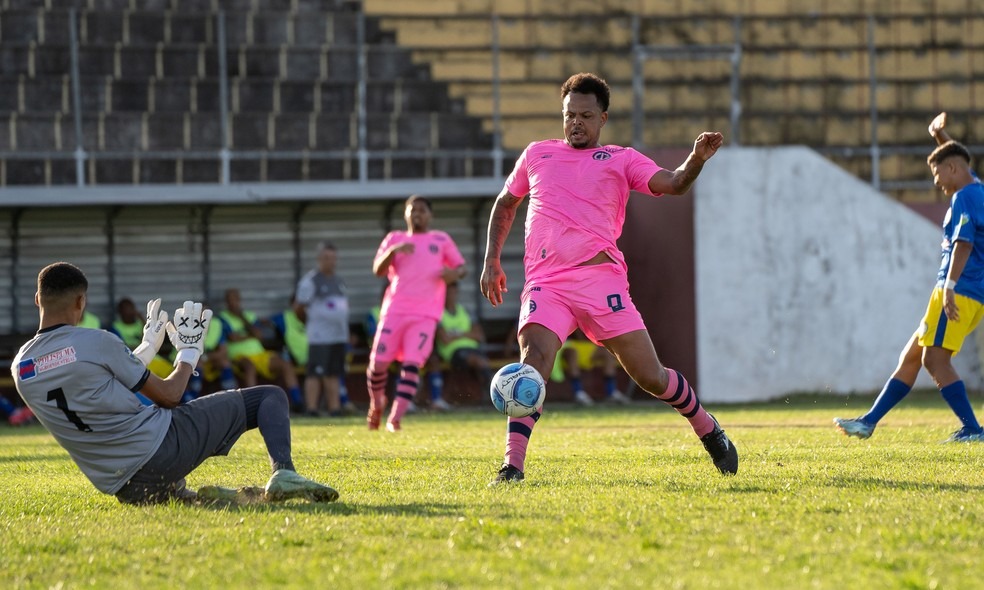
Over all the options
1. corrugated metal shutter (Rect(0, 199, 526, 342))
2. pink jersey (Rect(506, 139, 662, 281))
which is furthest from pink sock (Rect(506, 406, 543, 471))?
corrugated metal shutter (Rect(0, 199, 526, 342))

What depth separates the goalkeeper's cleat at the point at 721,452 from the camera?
25.3 feet

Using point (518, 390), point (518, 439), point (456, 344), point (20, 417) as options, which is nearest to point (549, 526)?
point (518, 390)

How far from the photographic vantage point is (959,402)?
1013 centimetres

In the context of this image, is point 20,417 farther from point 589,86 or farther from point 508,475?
point 589,86

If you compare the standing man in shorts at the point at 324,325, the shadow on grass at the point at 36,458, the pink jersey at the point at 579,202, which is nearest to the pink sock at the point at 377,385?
the shadow on grass at the point at 36,458

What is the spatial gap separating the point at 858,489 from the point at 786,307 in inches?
483

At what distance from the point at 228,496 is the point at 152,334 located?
2.80ft

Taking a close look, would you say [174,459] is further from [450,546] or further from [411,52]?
[411,52]

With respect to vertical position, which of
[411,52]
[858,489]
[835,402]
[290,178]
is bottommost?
[835,402]

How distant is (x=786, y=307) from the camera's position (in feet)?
61.6

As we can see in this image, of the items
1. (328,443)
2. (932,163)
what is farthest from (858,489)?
(328,443)

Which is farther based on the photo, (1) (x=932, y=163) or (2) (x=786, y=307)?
(2) (x=786, y=307)

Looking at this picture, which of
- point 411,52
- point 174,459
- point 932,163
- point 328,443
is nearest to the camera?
point 174,459

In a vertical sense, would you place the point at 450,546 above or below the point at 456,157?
below
